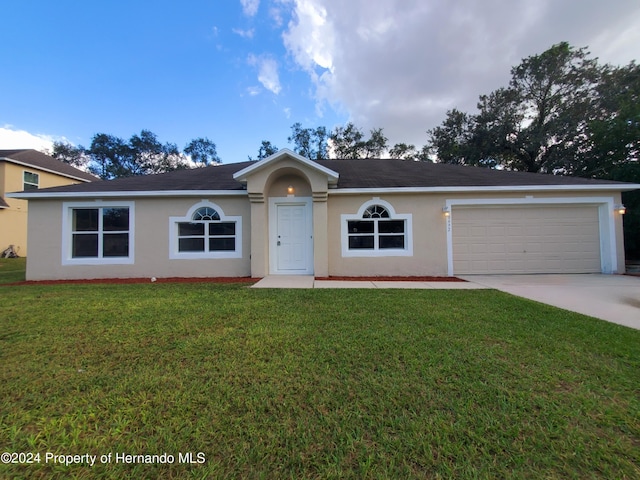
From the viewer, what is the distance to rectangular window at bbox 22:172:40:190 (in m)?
18.1

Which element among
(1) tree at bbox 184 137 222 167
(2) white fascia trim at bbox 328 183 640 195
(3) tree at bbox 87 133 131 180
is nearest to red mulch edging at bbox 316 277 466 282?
(2) white fascia trim at bbox 328 183 640 195

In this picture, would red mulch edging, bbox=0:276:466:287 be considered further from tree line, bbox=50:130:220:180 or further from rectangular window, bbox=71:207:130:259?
tree line, bbox=50:130:220:180

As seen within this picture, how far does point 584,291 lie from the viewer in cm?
653

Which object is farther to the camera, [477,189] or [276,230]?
[276,230]

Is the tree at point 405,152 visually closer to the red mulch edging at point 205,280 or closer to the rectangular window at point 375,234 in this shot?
the rectangular window at point 375,234

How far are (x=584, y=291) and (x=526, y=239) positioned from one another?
3.05 meters

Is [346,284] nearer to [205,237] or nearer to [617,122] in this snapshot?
[205,237]

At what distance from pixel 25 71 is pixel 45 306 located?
18.9 meters

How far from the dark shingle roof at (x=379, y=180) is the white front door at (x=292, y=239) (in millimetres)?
1524

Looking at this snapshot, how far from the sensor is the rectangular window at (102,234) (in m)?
9.12

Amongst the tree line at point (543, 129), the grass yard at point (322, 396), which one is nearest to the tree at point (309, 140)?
the tree line at point (543, 129)

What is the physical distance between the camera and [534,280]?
26.4 feet

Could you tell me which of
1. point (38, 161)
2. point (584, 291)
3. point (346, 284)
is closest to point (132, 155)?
point (38, 161)

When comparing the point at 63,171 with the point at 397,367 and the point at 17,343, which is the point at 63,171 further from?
the point at 397,367
